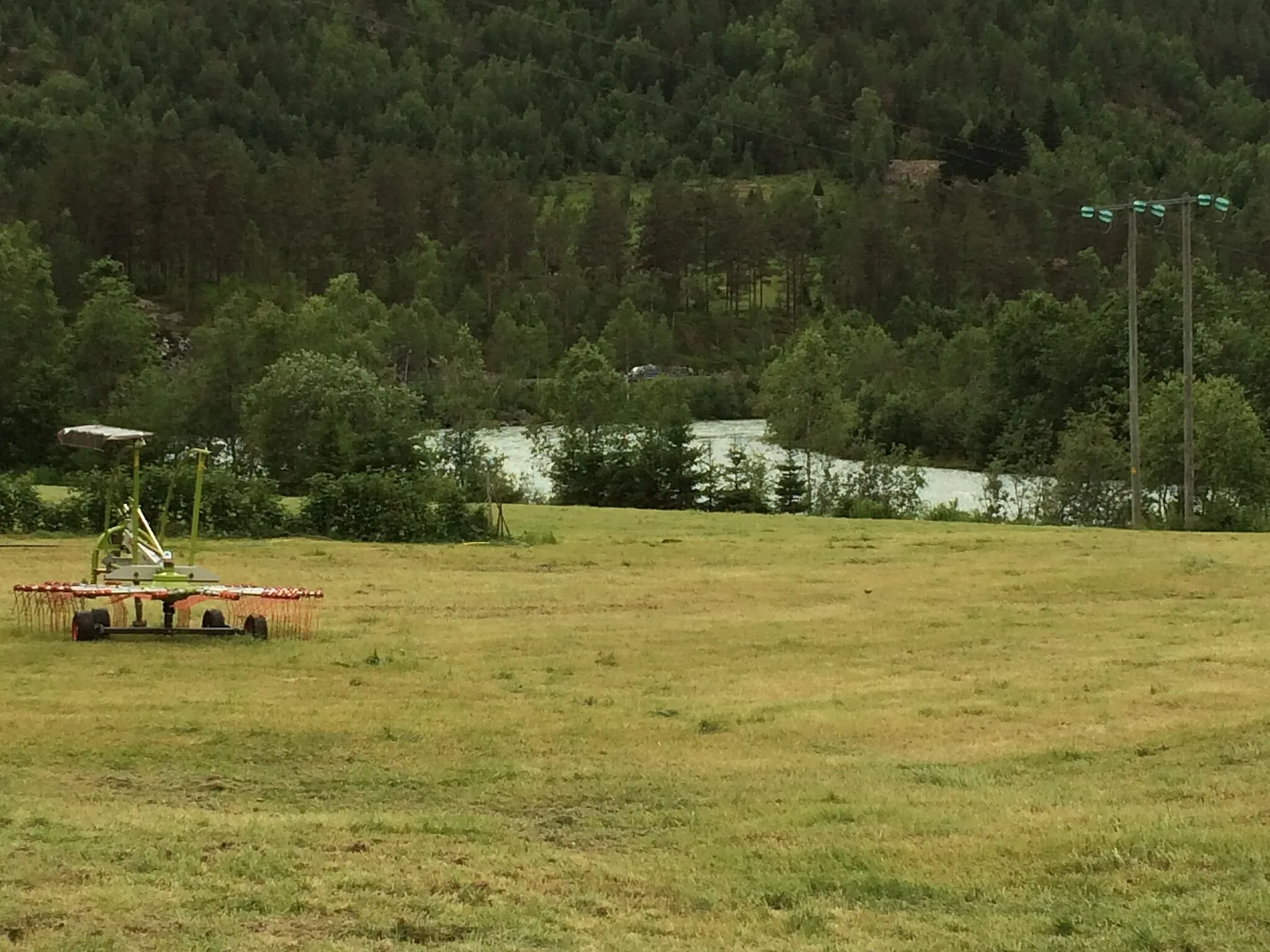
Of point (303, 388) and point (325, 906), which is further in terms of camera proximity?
point (303, 388)

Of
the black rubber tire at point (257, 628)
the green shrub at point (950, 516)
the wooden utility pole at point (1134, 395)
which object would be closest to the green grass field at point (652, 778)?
the black rubber tire at point (257, 628)

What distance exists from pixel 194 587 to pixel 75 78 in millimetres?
194600

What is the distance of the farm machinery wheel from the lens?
18391 mm

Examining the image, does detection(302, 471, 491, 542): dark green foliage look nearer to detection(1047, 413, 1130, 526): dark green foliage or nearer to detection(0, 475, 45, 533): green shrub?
detection(0, 475, 45, 533): green shrub

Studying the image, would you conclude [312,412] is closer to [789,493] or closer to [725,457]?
[789,493]

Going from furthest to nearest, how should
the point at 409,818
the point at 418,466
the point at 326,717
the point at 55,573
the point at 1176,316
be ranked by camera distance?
the point at 1176,316
the point at 418,466
the point at 55,573
the point at 326,717
the point at 409,818

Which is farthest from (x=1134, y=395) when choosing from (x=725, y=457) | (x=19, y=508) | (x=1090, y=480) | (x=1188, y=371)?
(x=725, y=457)

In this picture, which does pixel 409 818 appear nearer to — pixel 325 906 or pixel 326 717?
pixel 325 906

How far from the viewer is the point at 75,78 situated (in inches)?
7648

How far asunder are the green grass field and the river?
127 feet

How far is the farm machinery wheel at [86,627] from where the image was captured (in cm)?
1839

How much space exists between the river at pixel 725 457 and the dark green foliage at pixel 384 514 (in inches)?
902

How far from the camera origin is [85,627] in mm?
18391

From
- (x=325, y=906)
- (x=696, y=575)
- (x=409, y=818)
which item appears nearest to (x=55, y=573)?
(x=696, y=575)
